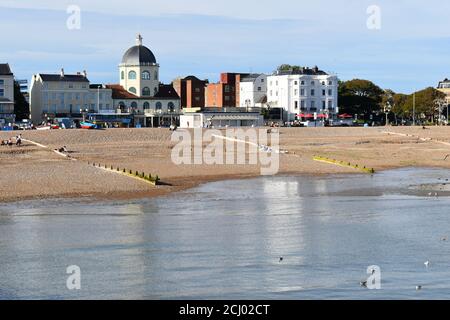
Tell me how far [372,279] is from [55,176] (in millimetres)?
26592

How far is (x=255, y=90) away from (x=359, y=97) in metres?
16.9

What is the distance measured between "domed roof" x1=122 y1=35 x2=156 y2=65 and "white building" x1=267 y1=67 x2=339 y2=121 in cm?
1926

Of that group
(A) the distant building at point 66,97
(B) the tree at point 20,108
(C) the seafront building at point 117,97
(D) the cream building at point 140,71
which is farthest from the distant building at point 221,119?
(B) the tree at point 20,108

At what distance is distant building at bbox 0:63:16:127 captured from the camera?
346ft

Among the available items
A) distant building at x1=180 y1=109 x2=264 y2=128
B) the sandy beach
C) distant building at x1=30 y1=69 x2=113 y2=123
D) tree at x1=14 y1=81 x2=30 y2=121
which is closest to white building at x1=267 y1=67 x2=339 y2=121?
distant building at x1=180 y1=109 x2=264 y2=128

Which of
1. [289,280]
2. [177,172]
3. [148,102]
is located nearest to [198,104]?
[148,102]

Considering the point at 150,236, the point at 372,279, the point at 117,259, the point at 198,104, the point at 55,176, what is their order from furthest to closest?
1. the point at 198,104
2. the point at 55,176
3. the point at 150,236
4. the point at 117,259
5. the point at 372,279

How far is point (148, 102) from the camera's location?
399 feet

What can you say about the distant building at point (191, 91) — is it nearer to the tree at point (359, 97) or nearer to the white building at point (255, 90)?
the white building at point (255, 90)

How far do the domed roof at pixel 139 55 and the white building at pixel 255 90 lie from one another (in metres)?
16.7

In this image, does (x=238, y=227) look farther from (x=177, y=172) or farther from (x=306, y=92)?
(x=306, y=92)

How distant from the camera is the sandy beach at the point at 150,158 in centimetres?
4161

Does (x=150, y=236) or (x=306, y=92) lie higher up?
(x=306, y=92)

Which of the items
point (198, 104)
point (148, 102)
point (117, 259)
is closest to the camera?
point (117, 259)
